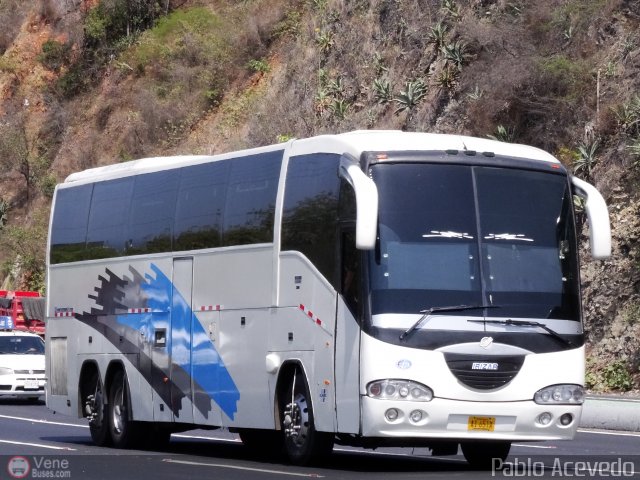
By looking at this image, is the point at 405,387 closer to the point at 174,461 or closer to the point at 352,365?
the point at 352,365

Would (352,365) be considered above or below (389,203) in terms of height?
below

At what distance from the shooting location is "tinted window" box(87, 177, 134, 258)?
63.7 ft

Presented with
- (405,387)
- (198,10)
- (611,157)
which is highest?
(198,10)

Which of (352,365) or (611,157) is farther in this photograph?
(611,157)

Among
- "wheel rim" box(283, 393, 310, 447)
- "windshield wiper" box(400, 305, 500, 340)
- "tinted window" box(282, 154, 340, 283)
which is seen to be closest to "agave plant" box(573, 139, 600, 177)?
"tinted window" box(282, 154, 340, 283)

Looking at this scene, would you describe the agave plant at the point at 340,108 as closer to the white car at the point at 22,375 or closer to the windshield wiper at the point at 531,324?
the white car at the point at 22,375

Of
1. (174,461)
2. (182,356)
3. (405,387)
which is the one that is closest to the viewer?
(405,387)

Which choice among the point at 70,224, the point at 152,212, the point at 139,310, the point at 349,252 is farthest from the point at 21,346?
the point at 349,252

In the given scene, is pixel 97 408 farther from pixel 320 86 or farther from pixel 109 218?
pixel 320 86

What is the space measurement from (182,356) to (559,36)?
21520 millimetres

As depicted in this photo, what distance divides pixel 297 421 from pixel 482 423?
236 centimetres

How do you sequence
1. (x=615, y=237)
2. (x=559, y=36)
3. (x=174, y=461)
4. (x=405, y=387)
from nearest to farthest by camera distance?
(x=405, y=387) → (x=174, y=461) → (x=615, y=237) → (x=559, y=36)

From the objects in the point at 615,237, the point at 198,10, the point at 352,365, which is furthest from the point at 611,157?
the point at 198,10

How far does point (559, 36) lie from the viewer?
119 ft
